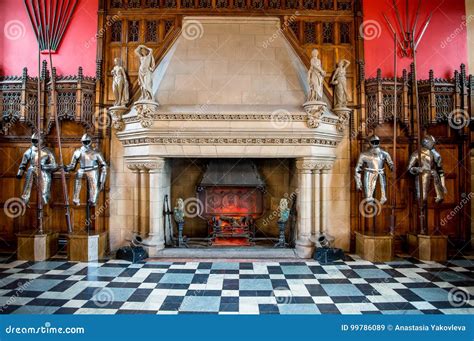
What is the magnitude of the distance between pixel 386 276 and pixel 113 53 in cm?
604

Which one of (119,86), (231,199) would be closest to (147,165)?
(119,86)

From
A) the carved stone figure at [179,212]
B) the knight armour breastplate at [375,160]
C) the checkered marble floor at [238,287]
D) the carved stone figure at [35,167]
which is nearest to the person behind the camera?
the checkered marble floor at [238,287]

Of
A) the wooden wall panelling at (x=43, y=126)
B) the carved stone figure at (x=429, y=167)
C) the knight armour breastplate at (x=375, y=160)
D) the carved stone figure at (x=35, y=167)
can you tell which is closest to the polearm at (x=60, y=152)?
the wooden wall panelling at (x=43, y=126)

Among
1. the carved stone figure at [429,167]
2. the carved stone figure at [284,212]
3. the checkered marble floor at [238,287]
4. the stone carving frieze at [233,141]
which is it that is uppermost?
the stone carving frieze at [233,141]

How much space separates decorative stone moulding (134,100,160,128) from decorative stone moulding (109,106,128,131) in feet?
1.62

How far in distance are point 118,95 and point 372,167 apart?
4564 millimetres

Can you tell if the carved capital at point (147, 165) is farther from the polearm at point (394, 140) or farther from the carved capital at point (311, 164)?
the polearm at point (394, 140)

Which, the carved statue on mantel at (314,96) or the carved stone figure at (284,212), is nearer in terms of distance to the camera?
the carved statue on mantel at (314,96)

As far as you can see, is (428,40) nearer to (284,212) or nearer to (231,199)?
(284,212)

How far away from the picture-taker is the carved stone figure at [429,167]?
5.27 metres

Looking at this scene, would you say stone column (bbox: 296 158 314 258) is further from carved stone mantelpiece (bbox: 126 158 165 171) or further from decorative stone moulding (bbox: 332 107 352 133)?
carved stone mantelpiece (bbox: 126 158 165 171)

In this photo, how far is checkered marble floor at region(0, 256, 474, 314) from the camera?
3.39 meters

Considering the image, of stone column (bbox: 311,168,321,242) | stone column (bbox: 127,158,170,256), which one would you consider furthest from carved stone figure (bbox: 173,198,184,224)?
stone column (bbox: 311,168,321,242)

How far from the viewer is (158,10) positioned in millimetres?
5816
